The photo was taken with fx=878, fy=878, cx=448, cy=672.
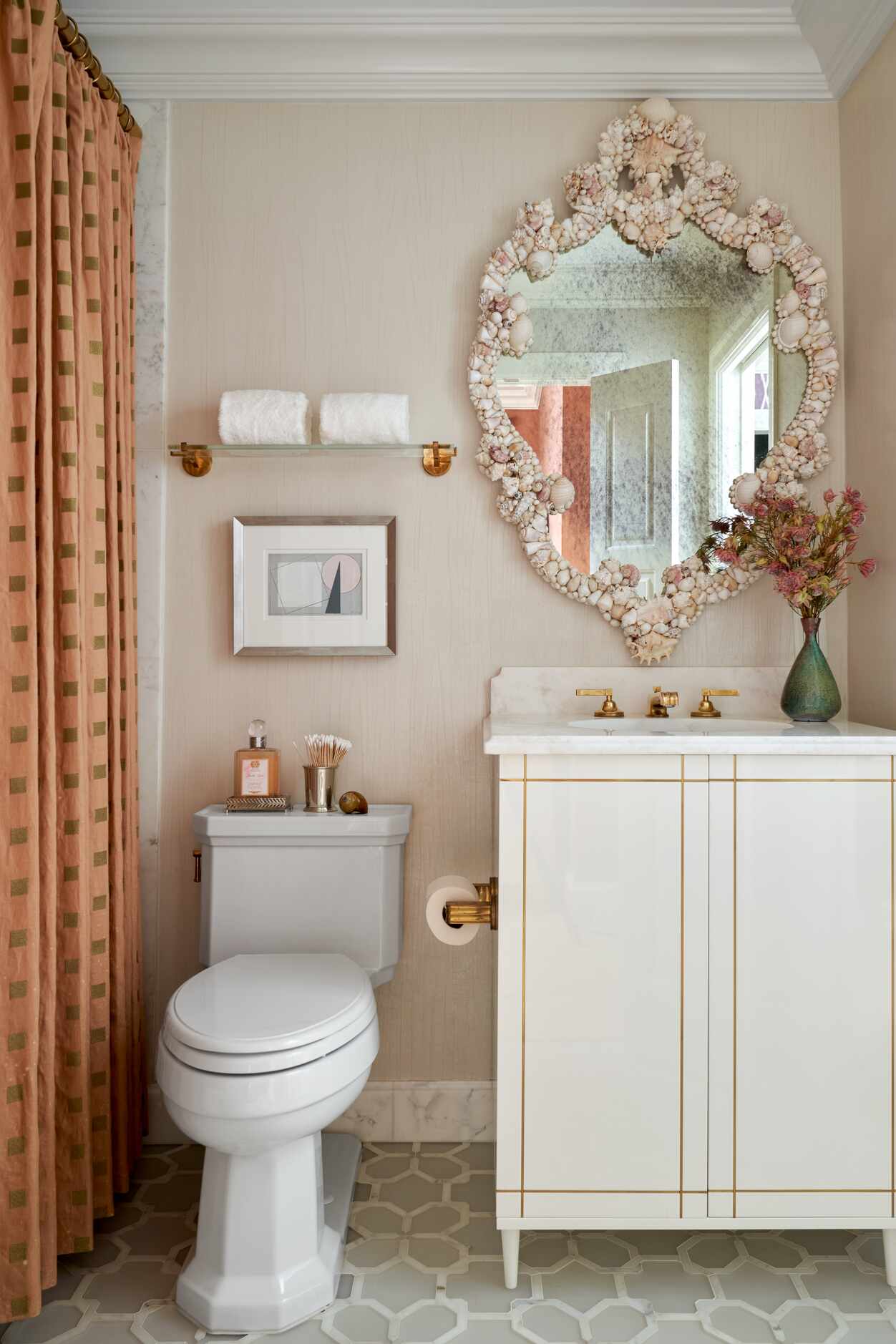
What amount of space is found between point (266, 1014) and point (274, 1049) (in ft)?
0.32

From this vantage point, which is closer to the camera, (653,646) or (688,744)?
(688,744)

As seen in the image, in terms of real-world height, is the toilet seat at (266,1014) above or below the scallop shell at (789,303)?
below

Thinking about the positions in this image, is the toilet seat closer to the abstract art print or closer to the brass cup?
the brass cup

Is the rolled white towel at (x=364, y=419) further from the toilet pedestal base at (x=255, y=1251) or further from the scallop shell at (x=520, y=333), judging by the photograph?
the toilet pedestal base at (x=255, y=1251)

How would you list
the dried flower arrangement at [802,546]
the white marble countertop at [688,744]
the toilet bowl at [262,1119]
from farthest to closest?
the dried flower arrangement at [802,546] < the white marble countertop at [688,744] < the toilet bowl at [262,1119]

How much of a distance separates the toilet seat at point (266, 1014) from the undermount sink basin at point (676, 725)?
0.73 meters

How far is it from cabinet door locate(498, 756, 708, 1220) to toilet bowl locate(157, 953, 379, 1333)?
310 millimetres

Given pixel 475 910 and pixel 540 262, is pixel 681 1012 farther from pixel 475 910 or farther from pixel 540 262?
pixel 540 262

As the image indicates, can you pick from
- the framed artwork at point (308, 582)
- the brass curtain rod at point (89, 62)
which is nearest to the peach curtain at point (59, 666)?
the brass curtain rod at point (89, 62)

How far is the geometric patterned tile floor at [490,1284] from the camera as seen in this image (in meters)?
1.47

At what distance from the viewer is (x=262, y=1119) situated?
1.39m

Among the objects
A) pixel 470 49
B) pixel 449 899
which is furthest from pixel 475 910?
pixel 470 49

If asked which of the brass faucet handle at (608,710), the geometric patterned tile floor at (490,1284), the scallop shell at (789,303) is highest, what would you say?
the scallop shell at (789,303)

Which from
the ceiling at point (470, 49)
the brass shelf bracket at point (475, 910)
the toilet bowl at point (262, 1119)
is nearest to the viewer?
the toilet bowl at point (262, 1119)
